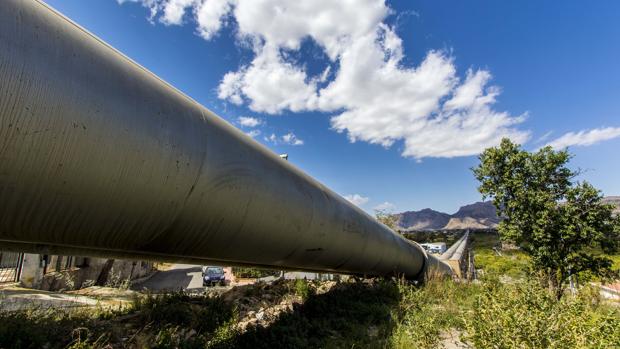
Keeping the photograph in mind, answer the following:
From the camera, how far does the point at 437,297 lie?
738cm

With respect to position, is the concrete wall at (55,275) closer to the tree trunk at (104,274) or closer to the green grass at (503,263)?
the tree trunk at (104,274)

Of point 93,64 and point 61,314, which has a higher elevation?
point 93,64

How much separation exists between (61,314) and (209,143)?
436 centimetres

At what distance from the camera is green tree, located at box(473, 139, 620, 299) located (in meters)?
10.0

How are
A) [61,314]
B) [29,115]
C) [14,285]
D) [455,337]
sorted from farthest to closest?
[14,285], [455,337], [61,314], [29,115]

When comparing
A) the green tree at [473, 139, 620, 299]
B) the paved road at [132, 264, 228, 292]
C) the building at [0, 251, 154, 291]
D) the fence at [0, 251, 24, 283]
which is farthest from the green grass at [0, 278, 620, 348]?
the paved road at [132, 264, 228, 292]

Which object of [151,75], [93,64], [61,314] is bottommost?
[61,314]

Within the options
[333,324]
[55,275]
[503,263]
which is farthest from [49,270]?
[503,263]

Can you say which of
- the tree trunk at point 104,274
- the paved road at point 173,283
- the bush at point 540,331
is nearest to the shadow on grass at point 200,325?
the bush at point 540,331

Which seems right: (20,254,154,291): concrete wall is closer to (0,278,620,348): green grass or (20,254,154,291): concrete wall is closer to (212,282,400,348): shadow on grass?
(0,278,620,348): green grass

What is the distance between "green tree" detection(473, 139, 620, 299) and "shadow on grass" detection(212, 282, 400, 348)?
23.1ft

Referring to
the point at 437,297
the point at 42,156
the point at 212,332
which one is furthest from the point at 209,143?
the point at 437,297

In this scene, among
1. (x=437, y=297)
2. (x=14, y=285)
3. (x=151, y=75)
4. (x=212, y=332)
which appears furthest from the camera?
(x=14, y=285)

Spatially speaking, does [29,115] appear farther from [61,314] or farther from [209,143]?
[61,314]
